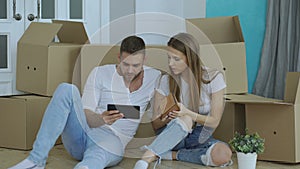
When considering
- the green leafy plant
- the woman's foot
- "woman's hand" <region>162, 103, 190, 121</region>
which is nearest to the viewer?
the woman's foot

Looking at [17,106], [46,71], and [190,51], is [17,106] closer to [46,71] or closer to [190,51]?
[46,71]

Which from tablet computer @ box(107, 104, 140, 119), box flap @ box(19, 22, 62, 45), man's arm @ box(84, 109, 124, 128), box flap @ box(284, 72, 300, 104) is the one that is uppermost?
box flap @ box(19, 22, 62, 45)

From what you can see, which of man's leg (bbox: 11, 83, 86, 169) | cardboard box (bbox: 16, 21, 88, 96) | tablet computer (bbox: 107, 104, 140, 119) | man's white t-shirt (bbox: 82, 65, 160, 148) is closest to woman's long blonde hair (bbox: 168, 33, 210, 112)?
man's white t-shirt (bbox: 82, 65, 160, 148)

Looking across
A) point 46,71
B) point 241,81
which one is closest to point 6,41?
point 46,71

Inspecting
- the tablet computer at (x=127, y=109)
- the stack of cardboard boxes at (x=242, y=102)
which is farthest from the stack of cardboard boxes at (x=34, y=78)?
the stack of cardboard boxes at (x=242, y=102)

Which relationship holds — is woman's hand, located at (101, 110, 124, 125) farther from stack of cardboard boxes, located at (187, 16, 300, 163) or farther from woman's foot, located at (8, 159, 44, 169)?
stack of cardboard boxes, located at (187, 16, 300, 163)

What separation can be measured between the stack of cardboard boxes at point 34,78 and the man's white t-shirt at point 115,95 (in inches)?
18.9

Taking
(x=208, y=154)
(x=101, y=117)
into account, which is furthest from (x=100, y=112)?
(x=208, y=154)

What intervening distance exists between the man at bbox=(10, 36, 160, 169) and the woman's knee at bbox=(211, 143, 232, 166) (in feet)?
1.43

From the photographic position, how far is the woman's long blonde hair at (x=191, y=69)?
113 inches

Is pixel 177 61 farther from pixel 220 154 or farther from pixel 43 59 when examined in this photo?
pixel 43 59

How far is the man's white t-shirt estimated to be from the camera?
2.82 m

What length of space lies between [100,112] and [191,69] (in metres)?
0.52

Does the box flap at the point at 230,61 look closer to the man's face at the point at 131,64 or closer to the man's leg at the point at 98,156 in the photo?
the man's face at the point at 131,64
